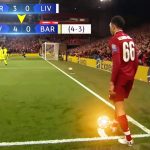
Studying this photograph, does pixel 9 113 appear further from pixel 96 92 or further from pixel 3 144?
pixel 96 92

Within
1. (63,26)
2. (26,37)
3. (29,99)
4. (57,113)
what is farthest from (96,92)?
(26,37)

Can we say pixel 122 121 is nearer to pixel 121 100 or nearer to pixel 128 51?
pixel 121 100

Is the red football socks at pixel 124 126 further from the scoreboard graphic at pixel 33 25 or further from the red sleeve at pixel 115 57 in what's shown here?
the scoreboard graphic at pixel 33 25

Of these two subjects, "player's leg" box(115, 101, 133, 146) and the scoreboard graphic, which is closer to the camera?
"player's leg" box(115, 101, 133, 146)

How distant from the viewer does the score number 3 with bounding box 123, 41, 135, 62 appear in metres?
6.28

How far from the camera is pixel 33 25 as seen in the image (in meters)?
43.8

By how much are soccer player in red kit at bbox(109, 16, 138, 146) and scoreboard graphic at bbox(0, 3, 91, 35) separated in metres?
36.7

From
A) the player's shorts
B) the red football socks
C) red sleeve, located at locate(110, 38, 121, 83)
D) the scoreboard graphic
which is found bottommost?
the red football socks

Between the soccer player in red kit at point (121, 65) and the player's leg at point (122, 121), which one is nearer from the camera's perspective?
the soccer player in red kit at point (121, 65)

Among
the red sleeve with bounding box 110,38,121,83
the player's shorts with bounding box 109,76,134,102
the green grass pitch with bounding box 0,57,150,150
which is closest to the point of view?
the red sleeve with bounding box 110,38,121,83

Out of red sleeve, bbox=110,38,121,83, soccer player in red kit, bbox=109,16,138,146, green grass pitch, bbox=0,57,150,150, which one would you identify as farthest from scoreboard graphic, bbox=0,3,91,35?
red sleeve, bbox=110,38,121,83

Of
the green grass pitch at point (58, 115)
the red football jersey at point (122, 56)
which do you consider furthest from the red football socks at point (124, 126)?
the red football jersey at point (122, 56)

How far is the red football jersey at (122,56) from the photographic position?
6221 mm

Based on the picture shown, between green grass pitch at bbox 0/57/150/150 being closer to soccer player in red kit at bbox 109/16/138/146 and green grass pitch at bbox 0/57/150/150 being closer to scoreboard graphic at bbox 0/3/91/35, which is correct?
soccer player in red kit at bbox 109/16/138/146
